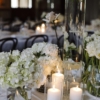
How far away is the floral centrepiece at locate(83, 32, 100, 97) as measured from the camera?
56.2 inches

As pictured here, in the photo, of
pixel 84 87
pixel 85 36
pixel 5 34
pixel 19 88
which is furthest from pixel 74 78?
pixel 5 34

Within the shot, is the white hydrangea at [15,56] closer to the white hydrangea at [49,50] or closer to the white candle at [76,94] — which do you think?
the white hydrangea at [49,50]

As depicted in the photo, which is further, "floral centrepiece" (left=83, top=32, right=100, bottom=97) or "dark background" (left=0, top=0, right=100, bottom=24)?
"dark background" (left=0, top=0, right=100, bottom=24)

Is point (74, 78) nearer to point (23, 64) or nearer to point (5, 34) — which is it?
point (23, 64)

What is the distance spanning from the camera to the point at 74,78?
5.30ft

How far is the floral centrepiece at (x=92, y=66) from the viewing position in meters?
1.43

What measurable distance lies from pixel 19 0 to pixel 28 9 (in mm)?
Answer: 436

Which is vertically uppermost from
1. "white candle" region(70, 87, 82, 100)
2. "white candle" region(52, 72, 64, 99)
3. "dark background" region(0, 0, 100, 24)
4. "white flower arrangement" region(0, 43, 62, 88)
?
"dark background" region(0, 0, 100, 24)

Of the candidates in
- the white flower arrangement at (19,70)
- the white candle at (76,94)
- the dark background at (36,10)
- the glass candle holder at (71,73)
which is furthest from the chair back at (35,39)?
the dark background at (36,10)

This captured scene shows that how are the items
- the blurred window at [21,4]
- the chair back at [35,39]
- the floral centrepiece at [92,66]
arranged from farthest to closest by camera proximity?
1. the blurred window at [21,4]
2. the chair back at [35,39]
3. the floral centrepiece at [92,66]

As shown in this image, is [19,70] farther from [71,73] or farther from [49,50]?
[71,73]

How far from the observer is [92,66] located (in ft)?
4.97

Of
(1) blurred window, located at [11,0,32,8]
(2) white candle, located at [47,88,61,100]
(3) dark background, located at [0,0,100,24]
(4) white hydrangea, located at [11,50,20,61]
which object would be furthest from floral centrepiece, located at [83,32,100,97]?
(1) blurred window, located at [11,0,32,8]

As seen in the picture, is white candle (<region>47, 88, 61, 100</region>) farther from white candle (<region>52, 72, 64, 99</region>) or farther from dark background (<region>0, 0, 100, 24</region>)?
dark background (<region>0, 0, 100, 24</region>)
